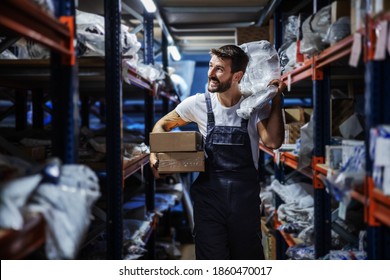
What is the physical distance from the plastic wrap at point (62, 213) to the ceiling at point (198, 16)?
2.46 metres

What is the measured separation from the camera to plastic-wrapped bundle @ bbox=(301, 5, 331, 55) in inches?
88.0

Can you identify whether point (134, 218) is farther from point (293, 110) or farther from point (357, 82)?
point (357, 82)

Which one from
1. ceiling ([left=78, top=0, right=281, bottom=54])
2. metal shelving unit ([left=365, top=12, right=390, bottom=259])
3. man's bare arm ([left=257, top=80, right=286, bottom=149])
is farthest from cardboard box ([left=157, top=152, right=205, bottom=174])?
ceiling ([left=78, top=0, right=281, bottom=54])

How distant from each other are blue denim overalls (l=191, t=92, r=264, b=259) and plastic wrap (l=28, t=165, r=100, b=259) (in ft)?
4.30

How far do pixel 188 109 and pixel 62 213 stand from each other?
1699mm

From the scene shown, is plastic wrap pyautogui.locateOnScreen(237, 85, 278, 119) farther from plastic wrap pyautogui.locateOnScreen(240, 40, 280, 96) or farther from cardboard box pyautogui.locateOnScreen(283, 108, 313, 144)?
cardboard box pyautogui.locateOnScreen(283, 108, 313, 144)

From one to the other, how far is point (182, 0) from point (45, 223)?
2975 millimetres

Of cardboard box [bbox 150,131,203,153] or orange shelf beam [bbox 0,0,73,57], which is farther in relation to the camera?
cardboard box [bbox 150,131,203,153]

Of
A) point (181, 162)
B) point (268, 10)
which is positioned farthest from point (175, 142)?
point (268, 10)

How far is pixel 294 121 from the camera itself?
3633 millimetres

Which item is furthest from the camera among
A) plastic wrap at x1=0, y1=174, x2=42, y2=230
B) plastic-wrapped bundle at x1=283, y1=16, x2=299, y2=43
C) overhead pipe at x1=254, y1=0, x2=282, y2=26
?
overhead pipe at x1=254, y1=0, x2=282, y2=26

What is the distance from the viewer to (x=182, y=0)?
3875 millimetres

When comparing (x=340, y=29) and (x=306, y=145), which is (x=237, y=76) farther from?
(x=340, y=29)
